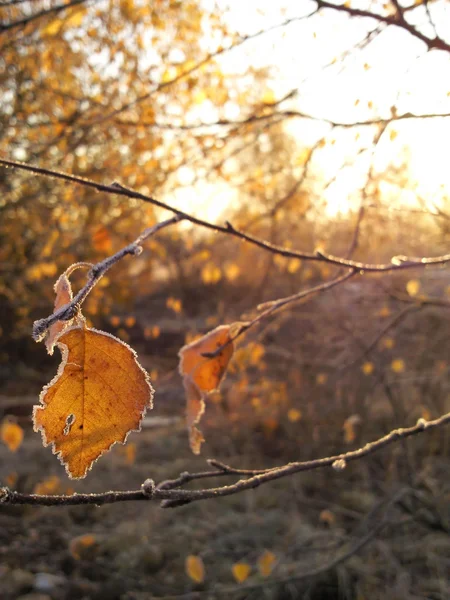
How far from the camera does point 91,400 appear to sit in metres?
0.52

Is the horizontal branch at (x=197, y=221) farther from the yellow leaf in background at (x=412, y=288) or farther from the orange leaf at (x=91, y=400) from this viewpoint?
the yellow leaf in background at (x=412, y=288)

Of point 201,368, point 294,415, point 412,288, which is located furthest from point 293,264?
point 201,368

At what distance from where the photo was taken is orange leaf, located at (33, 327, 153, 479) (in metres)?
0.50

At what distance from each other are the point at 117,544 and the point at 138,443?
1.78 meters

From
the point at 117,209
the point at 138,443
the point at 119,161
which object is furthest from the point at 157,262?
the point at 119,161

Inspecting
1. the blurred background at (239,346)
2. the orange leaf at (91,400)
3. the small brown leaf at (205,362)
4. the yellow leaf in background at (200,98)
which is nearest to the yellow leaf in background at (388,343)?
the blurred background at (239,346)

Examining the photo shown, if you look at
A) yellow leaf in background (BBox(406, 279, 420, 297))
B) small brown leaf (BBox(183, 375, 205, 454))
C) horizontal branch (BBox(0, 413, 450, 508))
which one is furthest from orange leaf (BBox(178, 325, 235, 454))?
yellow leaf in background (BBox(406, 279, 420, 297))

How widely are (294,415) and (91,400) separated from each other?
12.3 ft

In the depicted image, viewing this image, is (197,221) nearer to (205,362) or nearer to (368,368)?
(205,362)

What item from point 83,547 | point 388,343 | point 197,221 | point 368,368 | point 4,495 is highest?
point 388,343

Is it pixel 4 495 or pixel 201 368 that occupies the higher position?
pixel 201 368

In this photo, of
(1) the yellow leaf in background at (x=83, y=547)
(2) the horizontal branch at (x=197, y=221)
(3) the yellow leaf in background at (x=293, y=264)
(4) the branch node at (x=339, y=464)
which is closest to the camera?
(2) the horizontal branch at (x=197, y=221)

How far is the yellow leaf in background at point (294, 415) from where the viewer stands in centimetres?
416

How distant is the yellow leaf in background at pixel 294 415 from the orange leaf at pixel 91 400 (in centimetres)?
372
